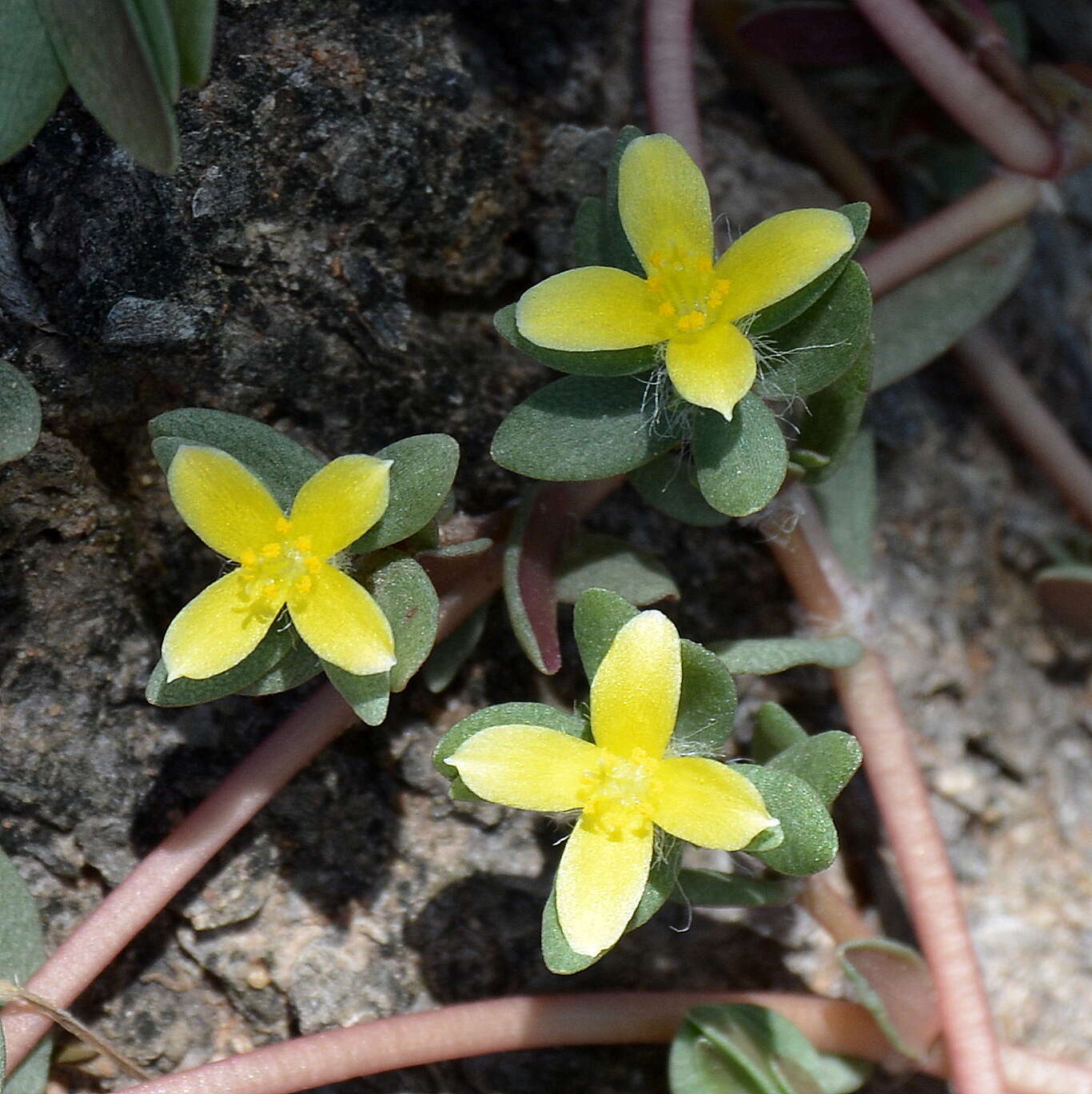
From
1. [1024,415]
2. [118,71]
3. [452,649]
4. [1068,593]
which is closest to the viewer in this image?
[118,71]

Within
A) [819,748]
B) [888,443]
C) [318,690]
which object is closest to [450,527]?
[318,690]

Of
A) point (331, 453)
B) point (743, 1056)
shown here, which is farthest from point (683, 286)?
point (743, 1056)

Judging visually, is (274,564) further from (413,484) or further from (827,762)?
(827,762)

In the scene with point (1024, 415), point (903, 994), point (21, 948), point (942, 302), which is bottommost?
point (903, 994)

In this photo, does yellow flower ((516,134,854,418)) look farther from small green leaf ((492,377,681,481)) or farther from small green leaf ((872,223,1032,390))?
small green leaf ((872,223,1032,390))

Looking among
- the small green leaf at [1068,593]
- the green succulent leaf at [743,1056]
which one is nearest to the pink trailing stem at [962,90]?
the small green leaf at [1068,593]
